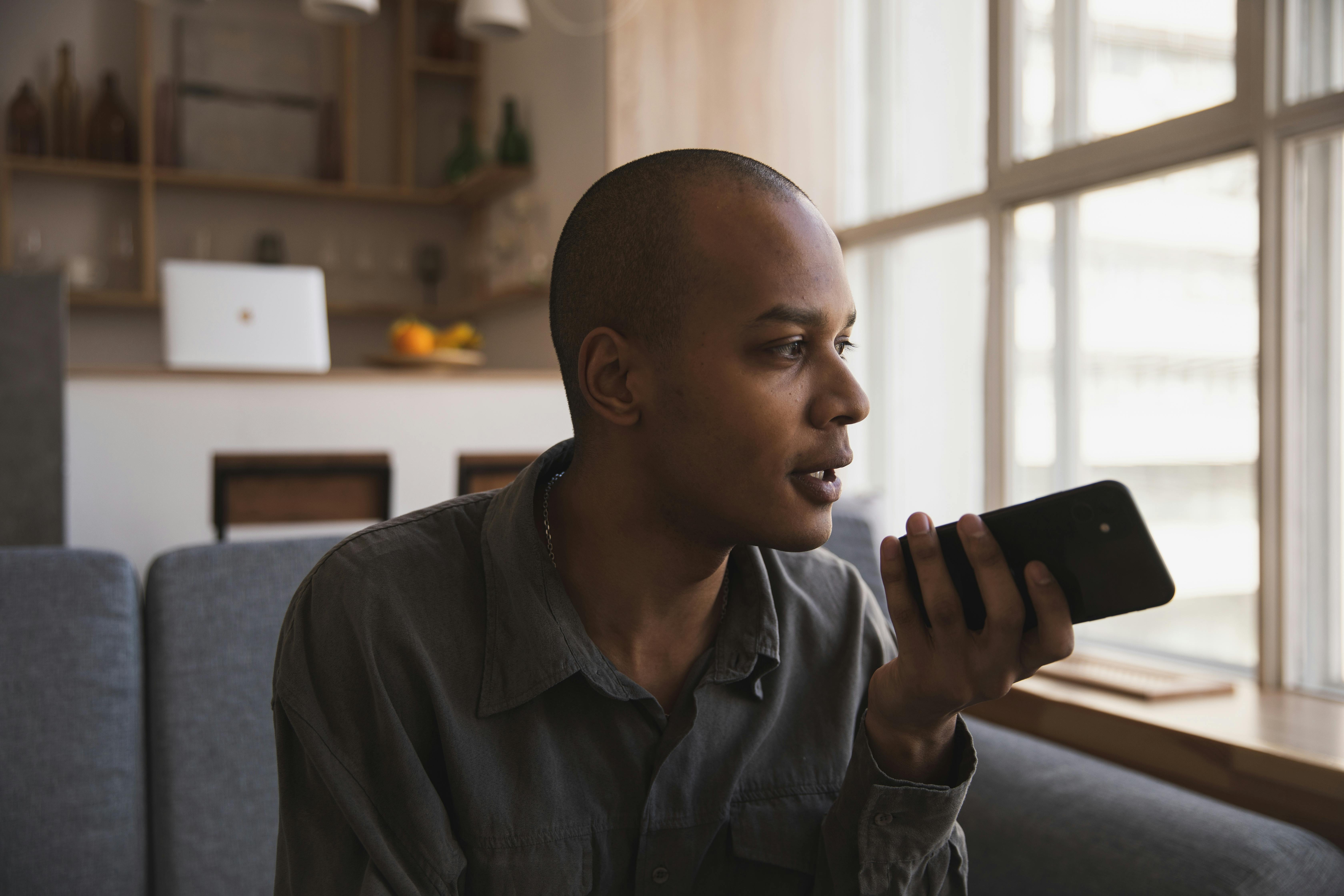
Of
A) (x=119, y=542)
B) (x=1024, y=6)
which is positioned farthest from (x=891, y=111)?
(x=119, y=542)

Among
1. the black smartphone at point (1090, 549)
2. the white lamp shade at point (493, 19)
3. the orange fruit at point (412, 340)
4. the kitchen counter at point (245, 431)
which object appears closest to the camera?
the black smartphone at point (1090, 549)

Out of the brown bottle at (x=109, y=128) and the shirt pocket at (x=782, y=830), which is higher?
the brown bottle at (x=109, y=128)

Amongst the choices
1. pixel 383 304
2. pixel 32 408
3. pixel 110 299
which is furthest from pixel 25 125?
pixel 32 408

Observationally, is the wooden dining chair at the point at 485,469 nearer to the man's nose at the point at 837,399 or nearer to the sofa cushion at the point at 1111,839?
the sofa cushion at the point at 1111,839

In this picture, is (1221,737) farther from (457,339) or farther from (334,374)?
(457,339)

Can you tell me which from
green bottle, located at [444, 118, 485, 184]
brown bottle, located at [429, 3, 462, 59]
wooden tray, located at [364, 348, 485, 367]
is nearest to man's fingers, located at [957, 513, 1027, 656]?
wooden tray, located at [364, 348, 485, 367]

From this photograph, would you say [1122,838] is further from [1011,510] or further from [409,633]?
[409,633]

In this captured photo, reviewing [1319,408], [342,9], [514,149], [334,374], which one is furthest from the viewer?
[514,149]

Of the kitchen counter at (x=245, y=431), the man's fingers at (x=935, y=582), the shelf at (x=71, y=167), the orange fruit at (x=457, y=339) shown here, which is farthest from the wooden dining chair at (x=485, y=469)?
the shelf at (x=71, y=167)

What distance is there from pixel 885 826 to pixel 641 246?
520mm

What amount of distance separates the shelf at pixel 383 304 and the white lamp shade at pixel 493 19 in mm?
937

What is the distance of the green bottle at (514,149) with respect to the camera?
468cm

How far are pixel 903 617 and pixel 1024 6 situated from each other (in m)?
2.45

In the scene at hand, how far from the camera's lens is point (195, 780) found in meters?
1.30
